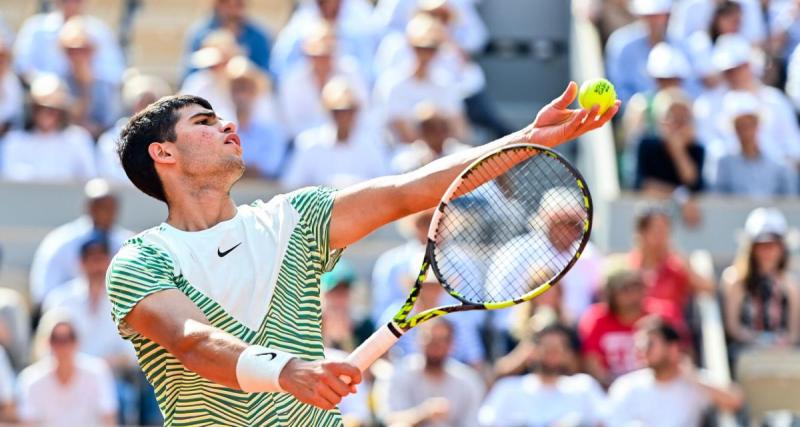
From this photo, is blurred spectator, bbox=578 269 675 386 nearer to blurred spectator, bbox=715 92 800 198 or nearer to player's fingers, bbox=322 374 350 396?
blurred spectator, bbox=715 92 800 198

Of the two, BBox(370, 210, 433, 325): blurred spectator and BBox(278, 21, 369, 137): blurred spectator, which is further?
BBox(278, 21, 369, 137): blurred spectator

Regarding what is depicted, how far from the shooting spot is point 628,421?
31.2ft

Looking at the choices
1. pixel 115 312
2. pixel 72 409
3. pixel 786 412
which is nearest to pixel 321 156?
pixel 72 409

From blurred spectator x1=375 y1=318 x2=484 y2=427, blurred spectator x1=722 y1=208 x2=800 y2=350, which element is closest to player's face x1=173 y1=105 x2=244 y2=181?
blurred spectator x1=375 y1=318 x2=484 y2=427

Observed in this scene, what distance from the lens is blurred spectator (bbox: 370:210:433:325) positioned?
1032 centimetres

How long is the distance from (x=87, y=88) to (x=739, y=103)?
4.81m

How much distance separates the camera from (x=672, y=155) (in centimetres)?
1160

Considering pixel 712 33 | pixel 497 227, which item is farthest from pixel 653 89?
pixel 497 227

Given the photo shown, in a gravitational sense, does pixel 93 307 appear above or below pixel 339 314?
above

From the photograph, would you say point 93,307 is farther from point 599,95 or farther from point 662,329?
point 599,95

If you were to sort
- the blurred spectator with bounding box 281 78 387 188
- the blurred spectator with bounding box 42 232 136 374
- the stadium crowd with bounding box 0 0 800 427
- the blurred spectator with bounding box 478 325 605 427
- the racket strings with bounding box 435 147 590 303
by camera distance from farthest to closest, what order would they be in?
1. the blurred spectator with bounding box 281 78 387 188
2. the blurred spectator with bounding box 42 232 136 374
3. the stadium crowd with bounding box 0 0 800 427
4. the blurred spectator with bounding box 478 325 605 427
5. the racket strings with bounding box 435 147 590 303

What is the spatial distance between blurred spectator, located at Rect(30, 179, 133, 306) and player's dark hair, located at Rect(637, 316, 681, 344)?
10.9 feet

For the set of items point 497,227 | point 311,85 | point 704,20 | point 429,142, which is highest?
point 704,20

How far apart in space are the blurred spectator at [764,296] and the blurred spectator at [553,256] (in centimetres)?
89
